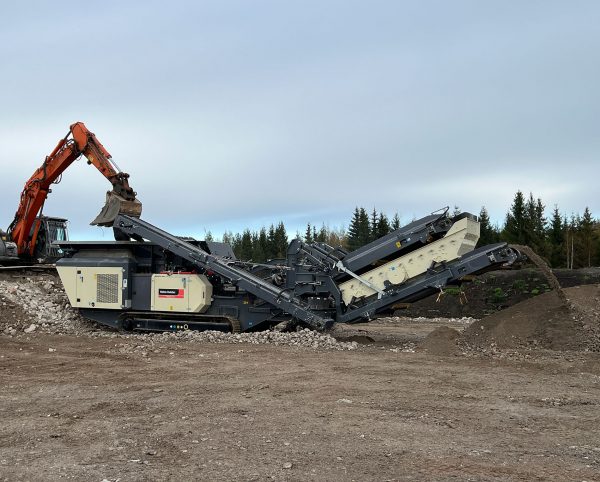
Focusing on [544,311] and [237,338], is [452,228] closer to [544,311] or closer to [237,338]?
[544,311]

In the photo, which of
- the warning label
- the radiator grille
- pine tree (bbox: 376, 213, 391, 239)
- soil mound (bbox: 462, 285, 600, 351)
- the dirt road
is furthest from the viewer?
pine tree (bbox: 376, 213, 391, 239)

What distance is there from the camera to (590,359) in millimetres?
9125

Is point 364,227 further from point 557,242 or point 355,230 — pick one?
point 557,242

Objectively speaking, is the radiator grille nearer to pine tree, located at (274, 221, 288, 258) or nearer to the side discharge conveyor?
the side discharge conveyor

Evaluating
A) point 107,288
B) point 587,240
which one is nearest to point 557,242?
point 587,240

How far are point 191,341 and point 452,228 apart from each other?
17.7 feet

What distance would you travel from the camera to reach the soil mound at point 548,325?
10.0 meters

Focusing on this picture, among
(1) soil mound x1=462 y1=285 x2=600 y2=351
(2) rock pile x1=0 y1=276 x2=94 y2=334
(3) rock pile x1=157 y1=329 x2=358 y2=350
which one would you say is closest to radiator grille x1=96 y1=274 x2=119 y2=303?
(2) rock pile x1=0 y1=276 x2=94 y2=334

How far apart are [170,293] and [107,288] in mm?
1631

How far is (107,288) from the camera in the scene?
13484mm

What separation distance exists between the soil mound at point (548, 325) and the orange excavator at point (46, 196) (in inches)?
331

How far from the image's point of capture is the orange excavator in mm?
14250

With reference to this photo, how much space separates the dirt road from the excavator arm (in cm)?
501

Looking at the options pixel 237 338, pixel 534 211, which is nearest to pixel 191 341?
pixel 237 338
